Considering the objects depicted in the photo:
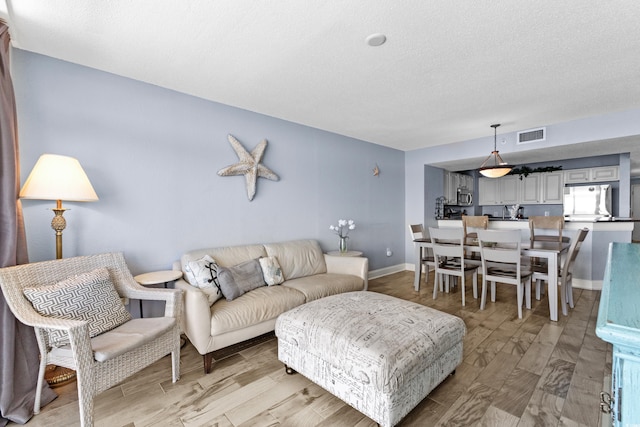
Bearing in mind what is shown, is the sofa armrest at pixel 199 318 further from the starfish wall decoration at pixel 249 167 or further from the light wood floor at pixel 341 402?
the starfish wall decoration at pixel 249 167

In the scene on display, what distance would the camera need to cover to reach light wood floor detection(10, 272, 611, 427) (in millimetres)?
1633

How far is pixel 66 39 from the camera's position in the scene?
2.02 m

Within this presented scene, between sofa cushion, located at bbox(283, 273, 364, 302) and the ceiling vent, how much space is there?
10.6 ft

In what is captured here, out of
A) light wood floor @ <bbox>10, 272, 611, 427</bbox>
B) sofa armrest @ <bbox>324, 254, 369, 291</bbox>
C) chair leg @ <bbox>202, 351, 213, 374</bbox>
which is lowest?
light wood floor @ <bbox>10, 272, 611, 427</bbox>

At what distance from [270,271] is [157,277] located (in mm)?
1027

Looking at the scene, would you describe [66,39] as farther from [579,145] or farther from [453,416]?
[579,145]

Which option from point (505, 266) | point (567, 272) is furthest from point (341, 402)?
point (567, 272)

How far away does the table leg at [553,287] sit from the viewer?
2.94 m

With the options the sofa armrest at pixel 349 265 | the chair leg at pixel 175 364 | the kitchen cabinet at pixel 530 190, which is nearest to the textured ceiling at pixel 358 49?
the sofa armrest at pixel 349 265

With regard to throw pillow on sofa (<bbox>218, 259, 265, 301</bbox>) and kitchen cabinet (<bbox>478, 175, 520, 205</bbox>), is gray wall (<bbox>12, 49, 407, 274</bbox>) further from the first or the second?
kitchen cabinet (<bbox>478, 175, 520, 205</bbox>)

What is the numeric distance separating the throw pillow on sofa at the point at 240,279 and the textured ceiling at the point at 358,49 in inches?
69.5

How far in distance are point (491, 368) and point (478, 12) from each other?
244cm

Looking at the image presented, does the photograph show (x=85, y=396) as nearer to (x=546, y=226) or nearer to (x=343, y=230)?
(x=343, y=230)

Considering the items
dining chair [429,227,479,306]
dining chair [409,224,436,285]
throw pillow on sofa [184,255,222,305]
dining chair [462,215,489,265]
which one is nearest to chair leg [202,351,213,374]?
throw pillow on sofa [184,255,222,305]
